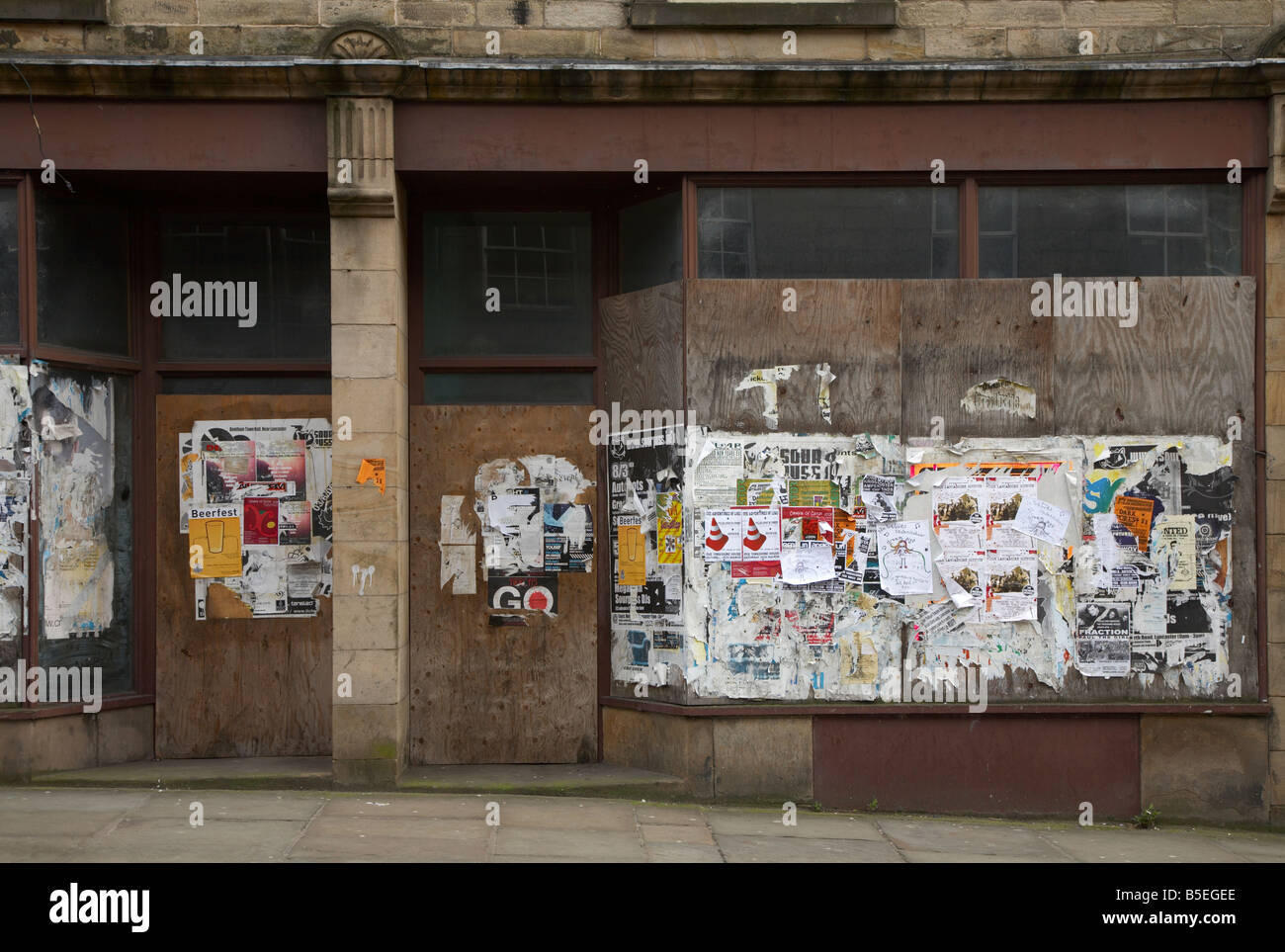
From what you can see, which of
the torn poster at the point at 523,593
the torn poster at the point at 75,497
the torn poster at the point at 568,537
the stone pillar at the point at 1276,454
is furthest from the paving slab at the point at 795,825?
the torn poster at the point at 75,497

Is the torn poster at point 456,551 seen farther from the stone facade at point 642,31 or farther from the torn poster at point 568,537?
the stone facade at point 642,31

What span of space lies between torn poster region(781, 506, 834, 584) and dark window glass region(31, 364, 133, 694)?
477 centimetres

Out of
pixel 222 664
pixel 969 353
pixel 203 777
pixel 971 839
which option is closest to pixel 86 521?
pixel 222 664

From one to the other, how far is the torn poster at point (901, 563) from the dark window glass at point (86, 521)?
542cm

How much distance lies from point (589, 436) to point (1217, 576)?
4.47 meters

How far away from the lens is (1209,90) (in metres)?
8.84

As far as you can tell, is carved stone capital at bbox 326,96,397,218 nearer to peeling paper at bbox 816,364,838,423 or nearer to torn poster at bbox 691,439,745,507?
torn poster at bbox 691,439,745,507

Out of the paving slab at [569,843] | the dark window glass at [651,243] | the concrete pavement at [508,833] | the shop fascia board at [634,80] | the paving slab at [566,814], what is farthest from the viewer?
the dark window glass at [651,243]

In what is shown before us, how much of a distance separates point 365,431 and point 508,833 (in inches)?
113

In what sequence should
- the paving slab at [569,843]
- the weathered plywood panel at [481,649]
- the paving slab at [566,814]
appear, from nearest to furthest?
the paving slab at [569,843]
the paving slab at [566,814]
the weathered plywood panel at [481,649]

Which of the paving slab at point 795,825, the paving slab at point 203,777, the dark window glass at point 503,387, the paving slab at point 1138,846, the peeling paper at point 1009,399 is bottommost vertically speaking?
the paving slab at point 1138,846

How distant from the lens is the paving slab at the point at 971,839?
7.87 m

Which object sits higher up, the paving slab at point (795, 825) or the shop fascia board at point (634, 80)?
the shop fascia board at point (634, 80)

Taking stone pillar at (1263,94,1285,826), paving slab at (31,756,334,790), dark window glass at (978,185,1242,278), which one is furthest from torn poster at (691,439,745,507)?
stone pillar at (1263,94,1285,826)
